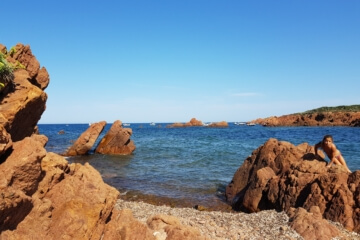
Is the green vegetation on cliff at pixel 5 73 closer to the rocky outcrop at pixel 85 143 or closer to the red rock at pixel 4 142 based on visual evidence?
the red rock at pixel 4 142

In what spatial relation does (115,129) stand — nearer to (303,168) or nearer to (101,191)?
(303,168)

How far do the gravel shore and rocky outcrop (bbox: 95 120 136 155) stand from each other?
2811 centimetres

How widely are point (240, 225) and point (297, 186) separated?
12.7ft

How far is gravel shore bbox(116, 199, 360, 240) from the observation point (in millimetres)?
9781

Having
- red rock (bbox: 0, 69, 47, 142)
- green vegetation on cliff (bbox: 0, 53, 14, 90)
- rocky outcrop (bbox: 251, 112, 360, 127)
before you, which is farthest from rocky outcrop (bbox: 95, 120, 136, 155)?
rocky outcrop (bbox: 251, 112, 360, 127)

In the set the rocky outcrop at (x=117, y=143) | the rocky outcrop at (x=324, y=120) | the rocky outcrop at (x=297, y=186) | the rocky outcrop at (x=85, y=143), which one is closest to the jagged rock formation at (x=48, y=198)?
the rocky outcrop at (x=297, y=186)

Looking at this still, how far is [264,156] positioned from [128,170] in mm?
13830

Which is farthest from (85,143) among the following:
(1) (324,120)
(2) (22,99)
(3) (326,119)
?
(3) (326,119)

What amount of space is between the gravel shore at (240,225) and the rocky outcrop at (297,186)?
90 cm

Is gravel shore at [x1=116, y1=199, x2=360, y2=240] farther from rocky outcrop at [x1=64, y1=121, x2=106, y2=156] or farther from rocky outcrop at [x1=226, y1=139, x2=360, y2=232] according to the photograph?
rocky outcrop at [x1=64, y1=121, x2=106, y2=156]

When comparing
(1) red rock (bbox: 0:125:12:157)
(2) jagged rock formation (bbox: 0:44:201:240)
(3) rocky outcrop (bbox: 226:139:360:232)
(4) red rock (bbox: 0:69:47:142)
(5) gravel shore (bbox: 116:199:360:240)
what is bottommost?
(5) gravel shore (bbox: 116:199:360:240)

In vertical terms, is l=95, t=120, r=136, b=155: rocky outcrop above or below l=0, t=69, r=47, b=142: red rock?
below

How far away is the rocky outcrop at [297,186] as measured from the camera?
11.4 meters

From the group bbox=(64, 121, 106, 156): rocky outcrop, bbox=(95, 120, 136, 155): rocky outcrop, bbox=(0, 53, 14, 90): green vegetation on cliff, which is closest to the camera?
bbox=(0, 53, 14, 90): green vegetation on cliff
